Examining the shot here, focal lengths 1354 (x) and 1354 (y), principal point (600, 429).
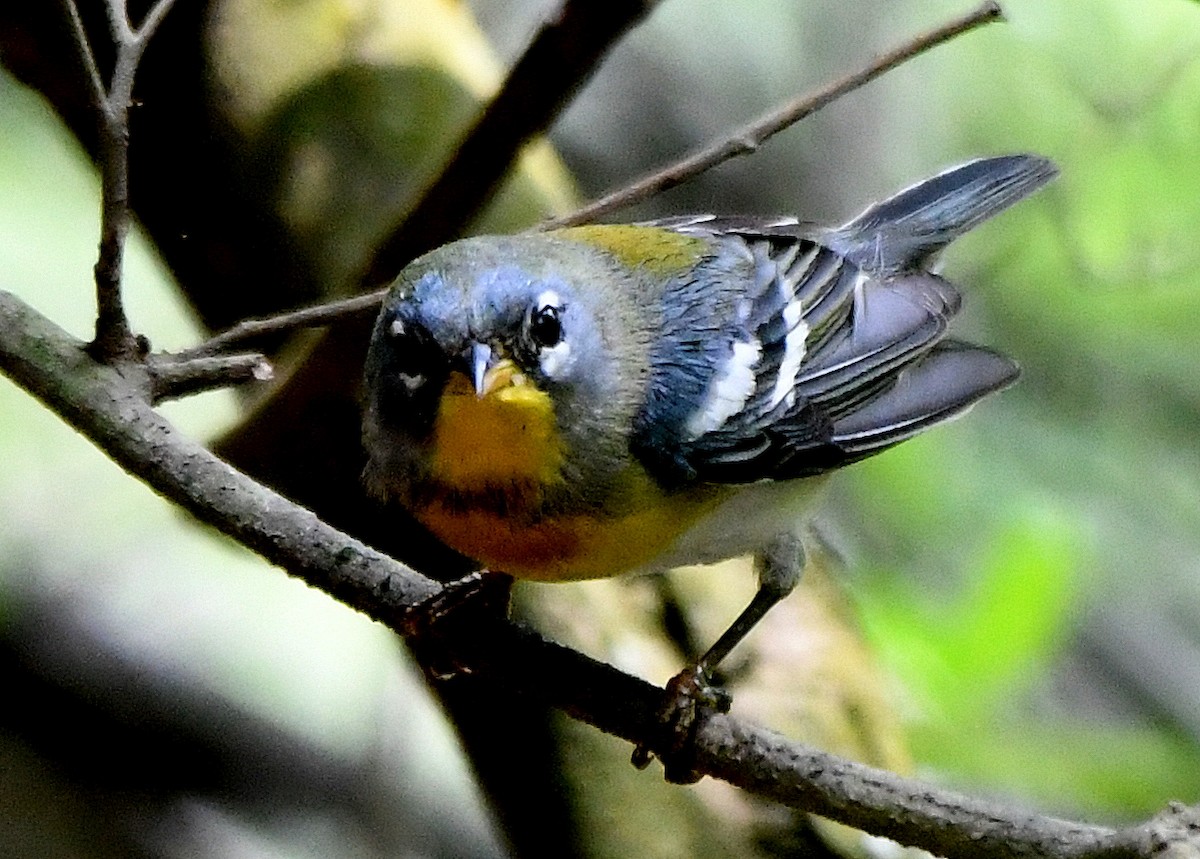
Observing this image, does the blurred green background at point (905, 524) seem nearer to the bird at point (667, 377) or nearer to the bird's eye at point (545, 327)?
the bird at point (667, 377)

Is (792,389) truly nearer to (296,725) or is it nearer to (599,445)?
(599,445)

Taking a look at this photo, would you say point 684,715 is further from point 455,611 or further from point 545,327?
point 545,327

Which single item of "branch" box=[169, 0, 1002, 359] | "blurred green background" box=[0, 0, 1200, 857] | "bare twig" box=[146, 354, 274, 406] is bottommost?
"blurred green background" box=[0, 0, 1200, 857]

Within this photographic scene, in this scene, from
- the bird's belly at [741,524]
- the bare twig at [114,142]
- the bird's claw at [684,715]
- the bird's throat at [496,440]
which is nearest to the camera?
the bare twig at [114,142]

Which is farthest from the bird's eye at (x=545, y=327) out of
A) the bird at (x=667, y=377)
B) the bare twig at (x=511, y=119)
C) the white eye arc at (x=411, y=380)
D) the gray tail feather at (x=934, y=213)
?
the gray tail feather at (x=934, y=213)

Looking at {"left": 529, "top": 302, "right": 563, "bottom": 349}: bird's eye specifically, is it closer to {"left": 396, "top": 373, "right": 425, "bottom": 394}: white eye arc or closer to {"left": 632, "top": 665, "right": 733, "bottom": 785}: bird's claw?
{"left": 396, "top": 373, "right": 425, "bottom": 394}: white eye arc

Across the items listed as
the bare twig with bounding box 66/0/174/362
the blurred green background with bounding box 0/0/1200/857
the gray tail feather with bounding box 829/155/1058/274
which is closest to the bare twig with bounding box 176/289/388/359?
the bare twig with bounding box 66/0/174/362

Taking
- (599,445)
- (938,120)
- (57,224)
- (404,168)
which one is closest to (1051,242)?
(938,120)

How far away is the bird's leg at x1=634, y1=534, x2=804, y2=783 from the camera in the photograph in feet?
4.73

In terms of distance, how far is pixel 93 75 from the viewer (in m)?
1.20

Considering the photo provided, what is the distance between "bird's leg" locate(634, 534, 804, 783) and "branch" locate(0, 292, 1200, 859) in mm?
21

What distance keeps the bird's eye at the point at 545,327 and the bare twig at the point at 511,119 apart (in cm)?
39

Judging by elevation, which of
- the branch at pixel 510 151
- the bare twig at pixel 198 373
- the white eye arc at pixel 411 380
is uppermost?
the branch at pixel 510 151

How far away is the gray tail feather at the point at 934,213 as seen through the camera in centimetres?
200
